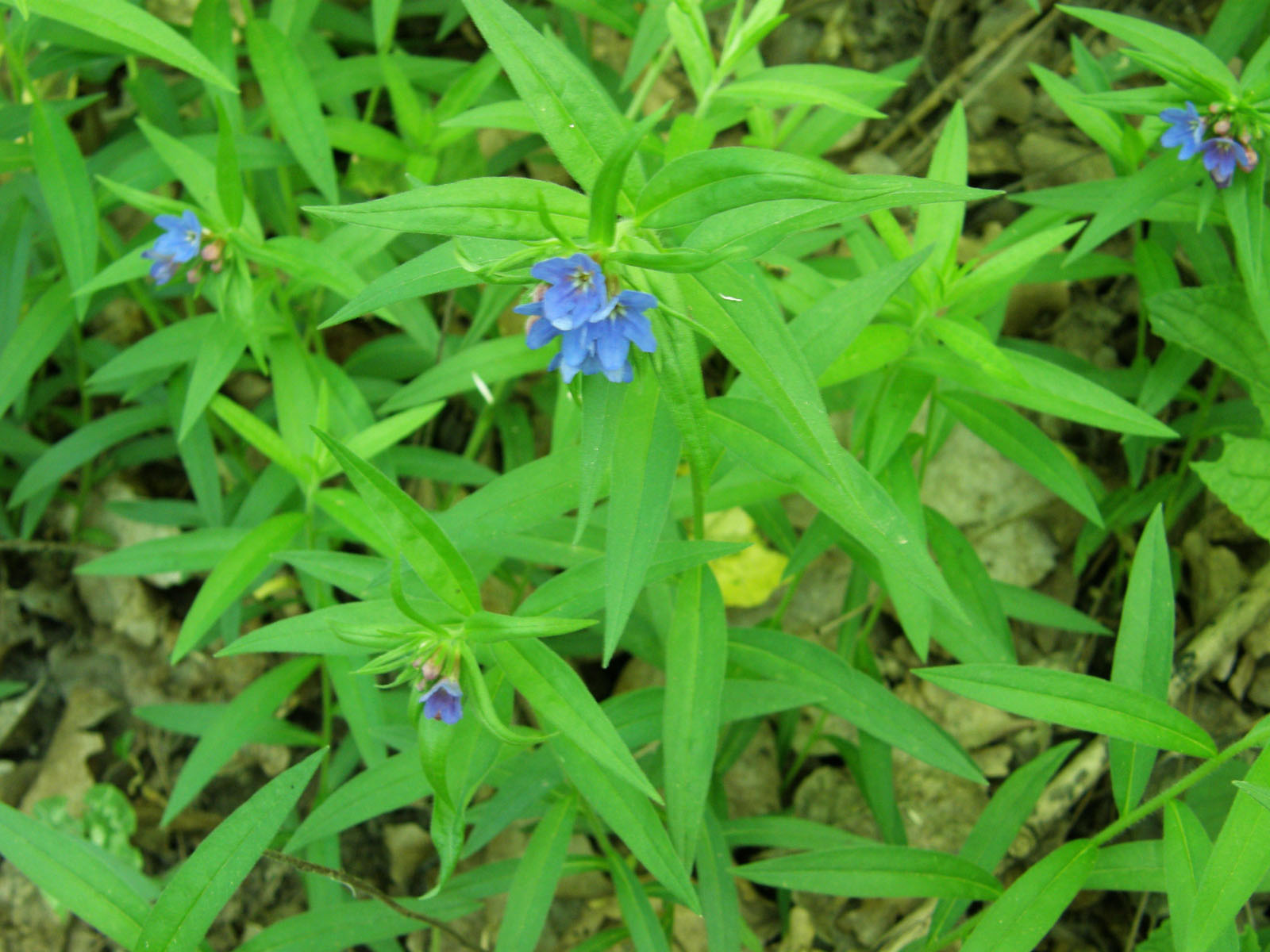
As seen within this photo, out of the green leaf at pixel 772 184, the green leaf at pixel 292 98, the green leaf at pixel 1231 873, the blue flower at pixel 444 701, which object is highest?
the green leaf at pixel 292 98

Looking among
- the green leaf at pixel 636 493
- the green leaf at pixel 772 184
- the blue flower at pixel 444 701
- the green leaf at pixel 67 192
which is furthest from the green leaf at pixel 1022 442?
the green leaf at pixel 67 192

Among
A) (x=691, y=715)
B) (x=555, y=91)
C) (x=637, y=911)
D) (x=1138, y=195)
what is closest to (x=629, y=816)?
(x=691, y=715)

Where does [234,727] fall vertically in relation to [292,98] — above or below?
below

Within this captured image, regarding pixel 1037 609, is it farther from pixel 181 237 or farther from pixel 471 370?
pixel 181 237

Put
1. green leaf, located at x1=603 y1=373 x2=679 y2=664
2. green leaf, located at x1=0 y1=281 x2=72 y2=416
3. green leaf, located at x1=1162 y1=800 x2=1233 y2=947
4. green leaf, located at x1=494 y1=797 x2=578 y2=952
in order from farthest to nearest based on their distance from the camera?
green leaf, located at x1=0 y1=281 x2=72 y2=416 < green leaf, located at x1=494 y1=797 x2=578 y2=952 < green leaf, located at x1=1162 y1=800 x2=1233 y2=947 < green leaf, located at x1=603 y1=373 x2=679 y2=664

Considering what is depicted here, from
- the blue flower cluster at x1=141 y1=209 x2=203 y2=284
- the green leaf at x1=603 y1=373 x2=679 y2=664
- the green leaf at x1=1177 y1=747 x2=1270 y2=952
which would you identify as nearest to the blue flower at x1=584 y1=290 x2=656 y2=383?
the green leaf at x1=603 y1=373 x2=679 y2=664

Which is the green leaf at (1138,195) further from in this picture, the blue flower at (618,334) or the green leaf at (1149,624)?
the blue flower at (618,334)

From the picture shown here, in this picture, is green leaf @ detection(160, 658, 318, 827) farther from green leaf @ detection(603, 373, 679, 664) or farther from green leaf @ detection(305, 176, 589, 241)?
green leaf @ detection(305, 176, 589, 241)
